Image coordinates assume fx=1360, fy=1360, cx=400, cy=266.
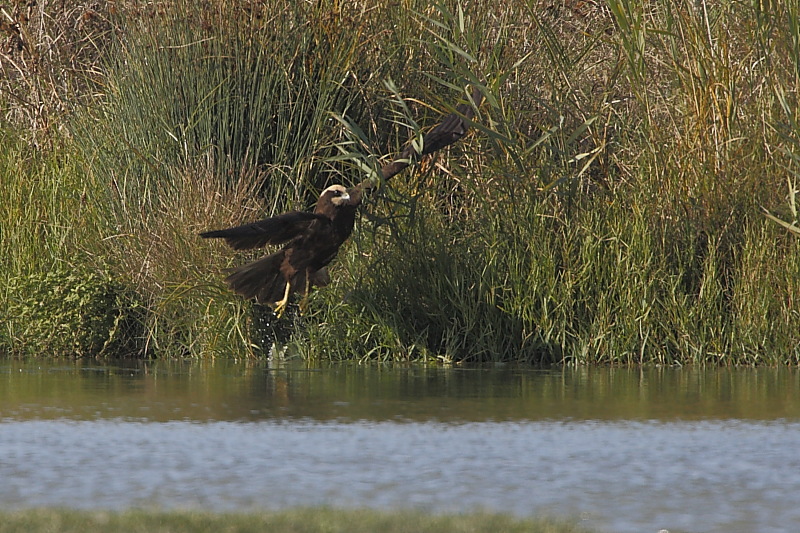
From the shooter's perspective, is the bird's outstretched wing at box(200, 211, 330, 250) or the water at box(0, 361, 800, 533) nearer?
the water at box(0, 361, 800, 533)

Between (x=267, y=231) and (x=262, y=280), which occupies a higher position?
(x=267, y=231)

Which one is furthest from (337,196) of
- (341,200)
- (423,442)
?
(423,442)

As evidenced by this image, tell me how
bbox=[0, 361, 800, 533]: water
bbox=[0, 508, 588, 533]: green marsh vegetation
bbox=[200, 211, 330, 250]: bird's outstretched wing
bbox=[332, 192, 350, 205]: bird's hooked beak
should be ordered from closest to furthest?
bbox=[0, 508, 588, 533]: green marsh vegetation < bbox=[0, 361, 800, 533]: water < bbox=[200, 211, 330, 250]: bird's outstretched wing < bbox=[332, 192, 350, 205]: bird's hooked beak

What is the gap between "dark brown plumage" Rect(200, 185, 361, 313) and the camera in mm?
8148

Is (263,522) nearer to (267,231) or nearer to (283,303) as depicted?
(267,231)

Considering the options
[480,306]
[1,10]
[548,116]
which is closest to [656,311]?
[480,306]

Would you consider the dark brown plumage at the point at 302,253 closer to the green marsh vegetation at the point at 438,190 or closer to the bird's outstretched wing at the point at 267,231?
the bird's outstretched wing at the point at 267,231

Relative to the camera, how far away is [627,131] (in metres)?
9.15

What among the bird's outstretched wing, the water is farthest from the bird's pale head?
the water

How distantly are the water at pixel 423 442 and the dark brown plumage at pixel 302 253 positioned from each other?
22.7 inches

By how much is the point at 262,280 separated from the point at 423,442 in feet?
10.4

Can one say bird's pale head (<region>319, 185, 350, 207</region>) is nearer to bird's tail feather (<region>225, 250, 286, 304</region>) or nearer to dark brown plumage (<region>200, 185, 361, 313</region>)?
dark brown plumage (<region>200, 185, 361, 313</region>)

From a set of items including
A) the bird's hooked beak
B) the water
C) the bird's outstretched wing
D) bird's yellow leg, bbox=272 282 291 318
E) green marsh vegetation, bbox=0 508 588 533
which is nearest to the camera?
green marsh vegetation, bbox=0 508 588 533

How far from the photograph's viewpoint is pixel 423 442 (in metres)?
5.46
